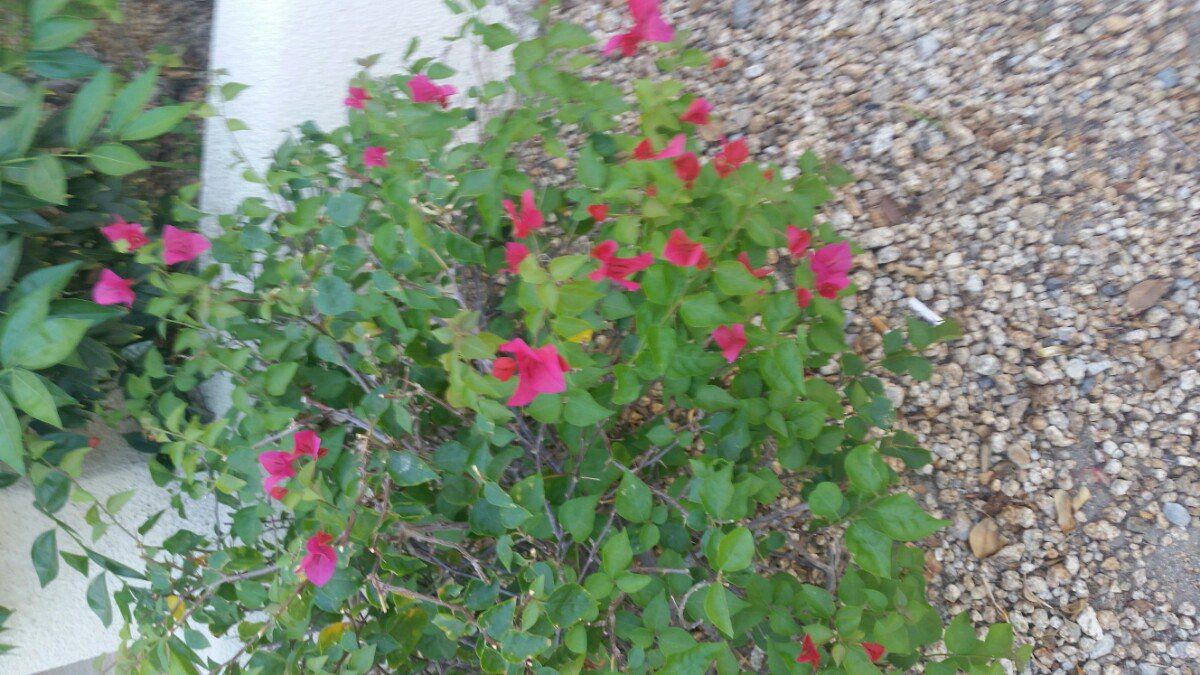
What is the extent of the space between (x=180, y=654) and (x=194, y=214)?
700mm

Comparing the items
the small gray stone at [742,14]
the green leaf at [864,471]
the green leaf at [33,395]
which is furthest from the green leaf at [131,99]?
the small gray stone at [742,14]

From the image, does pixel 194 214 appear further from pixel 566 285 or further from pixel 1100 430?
pixel 1100 430

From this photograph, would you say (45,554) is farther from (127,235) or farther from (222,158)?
(222,158)

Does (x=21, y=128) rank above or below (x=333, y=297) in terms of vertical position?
above

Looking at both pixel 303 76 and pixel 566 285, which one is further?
pixel 303 76

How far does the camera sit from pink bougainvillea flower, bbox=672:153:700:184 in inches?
45.2

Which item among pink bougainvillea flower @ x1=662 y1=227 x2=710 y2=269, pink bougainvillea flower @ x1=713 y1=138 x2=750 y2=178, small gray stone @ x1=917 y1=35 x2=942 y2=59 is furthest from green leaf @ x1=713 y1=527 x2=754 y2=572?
small gray stone @ x1=917 y1=35 x2=942 y2=59

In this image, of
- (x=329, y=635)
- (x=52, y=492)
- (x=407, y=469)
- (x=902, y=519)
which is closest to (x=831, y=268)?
(x=902, y=519)

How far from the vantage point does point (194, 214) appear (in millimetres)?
1315

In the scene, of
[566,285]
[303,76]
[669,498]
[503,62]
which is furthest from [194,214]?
[503,62]

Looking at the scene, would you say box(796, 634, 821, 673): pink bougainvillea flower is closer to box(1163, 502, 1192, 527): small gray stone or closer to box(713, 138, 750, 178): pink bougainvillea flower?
box(713, 138, 750, 178): pink bougainvillea flower

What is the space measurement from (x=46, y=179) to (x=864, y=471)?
115cm

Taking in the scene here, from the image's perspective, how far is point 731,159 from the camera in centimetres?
119

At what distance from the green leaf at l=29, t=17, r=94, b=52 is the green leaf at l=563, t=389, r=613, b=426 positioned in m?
0.87
